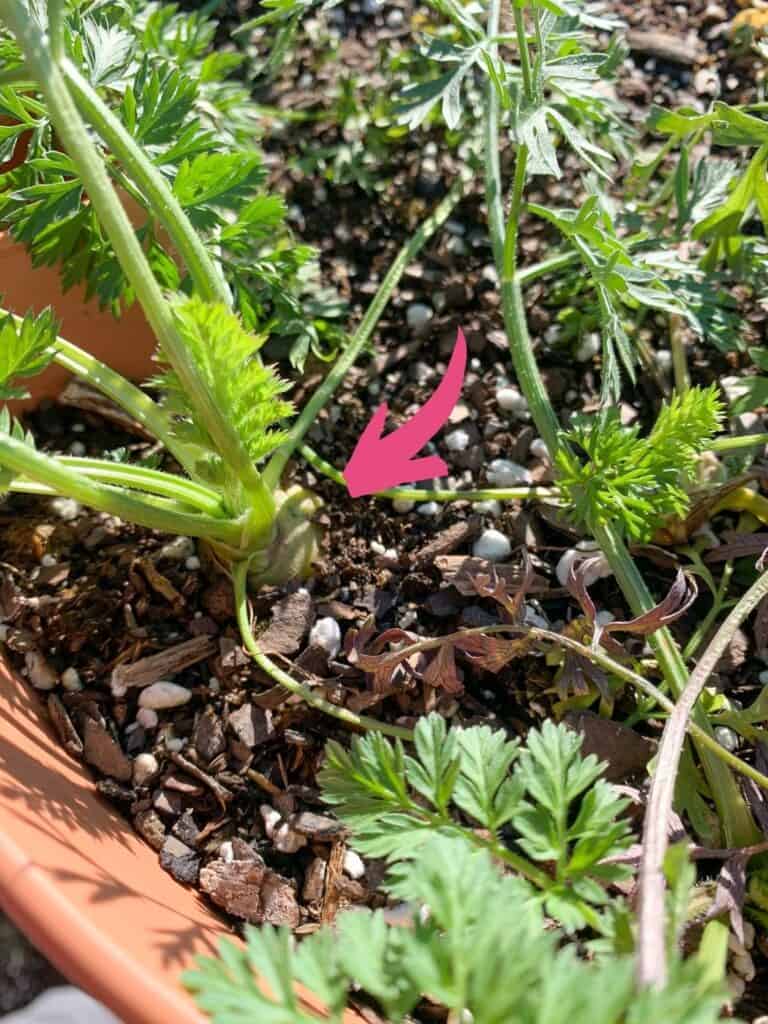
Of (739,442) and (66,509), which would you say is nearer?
(739,442)

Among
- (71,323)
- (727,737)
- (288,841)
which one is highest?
(71,323)

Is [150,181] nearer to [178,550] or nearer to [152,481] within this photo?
[152,481]

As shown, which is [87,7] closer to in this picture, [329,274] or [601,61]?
[329,274]

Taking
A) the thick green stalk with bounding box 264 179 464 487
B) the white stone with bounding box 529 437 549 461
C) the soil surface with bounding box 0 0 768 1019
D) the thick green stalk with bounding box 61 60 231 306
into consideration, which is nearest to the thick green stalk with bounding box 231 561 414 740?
the soil surface with bounding box 0 0 768 1019

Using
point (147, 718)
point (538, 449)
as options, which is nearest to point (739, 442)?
point (538, 449)

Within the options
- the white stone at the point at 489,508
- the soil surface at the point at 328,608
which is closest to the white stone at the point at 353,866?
the soil surface at the point at 328,608

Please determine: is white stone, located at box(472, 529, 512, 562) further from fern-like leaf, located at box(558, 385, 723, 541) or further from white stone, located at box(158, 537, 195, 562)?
white stone, located at box(158, 537, 195, 562)
